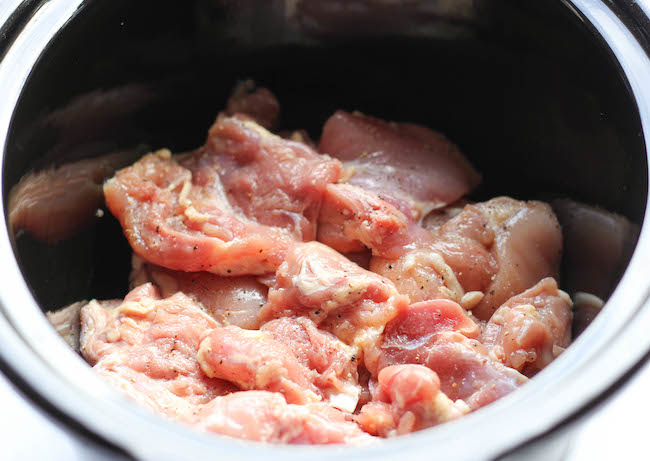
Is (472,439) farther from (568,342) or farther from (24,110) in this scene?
(24,110)

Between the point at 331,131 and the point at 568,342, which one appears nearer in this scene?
the point at 568,342

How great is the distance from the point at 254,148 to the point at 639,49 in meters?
1.31

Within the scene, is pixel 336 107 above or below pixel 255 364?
above

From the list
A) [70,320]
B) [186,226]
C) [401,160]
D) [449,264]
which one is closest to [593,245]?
[449,264]

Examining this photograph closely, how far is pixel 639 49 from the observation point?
198 cm

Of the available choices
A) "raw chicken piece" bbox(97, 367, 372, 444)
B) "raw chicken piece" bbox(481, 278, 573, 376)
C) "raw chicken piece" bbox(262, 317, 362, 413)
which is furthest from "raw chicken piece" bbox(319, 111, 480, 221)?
"raw chicken piece" bbox(97, 367, 372, 444)

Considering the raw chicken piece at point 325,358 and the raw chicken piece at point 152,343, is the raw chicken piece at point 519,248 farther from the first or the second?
the raw chicken piece at point 152,343

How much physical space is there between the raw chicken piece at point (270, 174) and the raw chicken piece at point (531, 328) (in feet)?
2.36

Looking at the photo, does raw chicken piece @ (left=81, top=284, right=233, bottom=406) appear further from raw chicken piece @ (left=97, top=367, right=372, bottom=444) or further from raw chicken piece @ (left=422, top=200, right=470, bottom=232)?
raw chicken piece @ (left=422, top=200, right=470, bottom=232)

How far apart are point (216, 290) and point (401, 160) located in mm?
894

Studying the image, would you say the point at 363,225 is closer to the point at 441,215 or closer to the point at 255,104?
the point at 441,215

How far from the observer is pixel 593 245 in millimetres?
2219

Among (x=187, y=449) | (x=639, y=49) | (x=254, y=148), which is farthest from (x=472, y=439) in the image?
(x=254, y=148)

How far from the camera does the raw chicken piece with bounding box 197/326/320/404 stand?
1.85 metres
